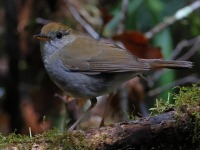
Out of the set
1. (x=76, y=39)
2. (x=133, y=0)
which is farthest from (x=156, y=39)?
(x=76, y=39)

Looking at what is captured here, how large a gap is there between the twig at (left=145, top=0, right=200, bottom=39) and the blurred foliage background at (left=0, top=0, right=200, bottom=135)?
25 mm

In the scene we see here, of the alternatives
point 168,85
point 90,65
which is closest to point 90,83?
point 90,65

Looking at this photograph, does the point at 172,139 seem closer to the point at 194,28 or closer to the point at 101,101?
the point at 101,101

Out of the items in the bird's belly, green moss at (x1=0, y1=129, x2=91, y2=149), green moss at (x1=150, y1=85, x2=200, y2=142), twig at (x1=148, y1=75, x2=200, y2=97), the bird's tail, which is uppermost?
the bird's tail

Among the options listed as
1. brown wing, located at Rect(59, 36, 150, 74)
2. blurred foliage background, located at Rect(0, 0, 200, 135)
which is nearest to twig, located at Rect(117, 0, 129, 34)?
blurred foliage background, located at Rect(0, 0, 200, 135)

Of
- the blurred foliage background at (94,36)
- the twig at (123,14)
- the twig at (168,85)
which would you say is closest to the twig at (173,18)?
the blurred foliage background at (94,36)

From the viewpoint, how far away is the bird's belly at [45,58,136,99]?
3.88 metres

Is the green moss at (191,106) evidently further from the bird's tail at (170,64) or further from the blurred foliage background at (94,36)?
the blurred foliage background at (94,36)

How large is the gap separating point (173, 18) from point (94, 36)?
0.97 m

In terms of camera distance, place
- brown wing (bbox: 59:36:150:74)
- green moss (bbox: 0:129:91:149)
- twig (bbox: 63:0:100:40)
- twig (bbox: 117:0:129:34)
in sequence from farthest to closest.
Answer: twig (bbox: 63:0:100:40)
twig (bbox: 117:0:129:34)
brown wing (bbox: 59:36:150:74)
green moss (bbox: 0:129:91:149)

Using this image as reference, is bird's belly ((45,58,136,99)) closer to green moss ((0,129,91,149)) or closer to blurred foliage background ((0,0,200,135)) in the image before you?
green moss ((0,129,91,149))

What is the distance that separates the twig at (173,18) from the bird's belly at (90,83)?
199 cm

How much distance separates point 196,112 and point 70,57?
1.29 m

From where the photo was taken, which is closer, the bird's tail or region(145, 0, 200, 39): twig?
the bird's tail
